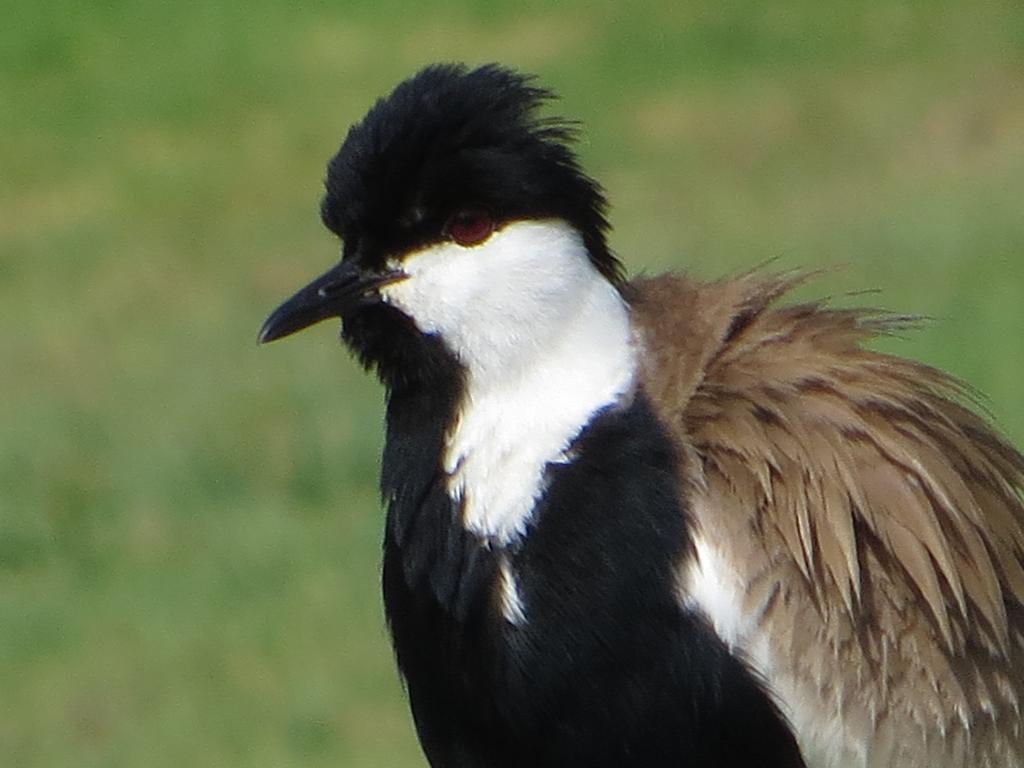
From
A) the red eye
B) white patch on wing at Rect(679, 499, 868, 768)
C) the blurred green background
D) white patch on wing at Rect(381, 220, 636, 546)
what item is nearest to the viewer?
white patch on wing at Rect(679, 499, 868, 768)

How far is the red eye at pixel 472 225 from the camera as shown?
474 centimetres

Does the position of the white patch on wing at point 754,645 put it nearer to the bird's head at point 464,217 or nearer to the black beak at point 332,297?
the bird's head at point 464,217

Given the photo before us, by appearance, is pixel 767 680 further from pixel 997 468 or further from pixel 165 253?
pixel 165 253

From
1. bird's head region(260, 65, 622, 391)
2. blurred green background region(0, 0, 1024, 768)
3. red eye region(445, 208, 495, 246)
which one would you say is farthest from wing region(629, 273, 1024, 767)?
blurred green background region(0, 0, 1024, 768)

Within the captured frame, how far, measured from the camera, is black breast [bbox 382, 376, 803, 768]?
4516mm

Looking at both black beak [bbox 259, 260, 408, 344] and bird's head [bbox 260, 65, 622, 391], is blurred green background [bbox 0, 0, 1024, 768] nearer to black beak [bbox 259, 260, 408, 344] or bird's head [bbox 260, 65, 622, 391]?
bird's head [bbox 260, 65, 622, 391]

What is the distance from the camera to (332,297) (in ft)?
16.0

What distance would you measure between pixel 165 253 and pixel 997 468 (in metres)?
11.0

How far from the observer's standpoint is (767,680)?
14.9 ft

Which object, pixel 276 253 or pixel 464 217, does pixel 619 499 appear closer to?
pixel 464 217

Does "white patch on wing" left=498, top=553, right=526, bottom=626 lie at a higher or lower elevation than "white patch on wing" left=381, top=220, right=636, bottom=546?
lower

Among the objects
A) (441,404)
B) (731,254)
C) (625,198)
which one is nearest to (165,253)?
(625,198)

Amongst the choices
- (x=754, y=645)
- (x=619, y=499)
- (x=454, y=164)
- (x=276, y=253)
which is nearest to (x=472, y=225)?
(x=454, y=164)

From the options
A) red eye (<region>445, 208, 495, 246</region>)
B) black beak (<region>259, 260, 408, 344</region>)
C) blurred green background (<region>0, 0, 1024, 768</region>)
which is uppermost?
red eye (<region>445, 208, 495, 246</region>)
